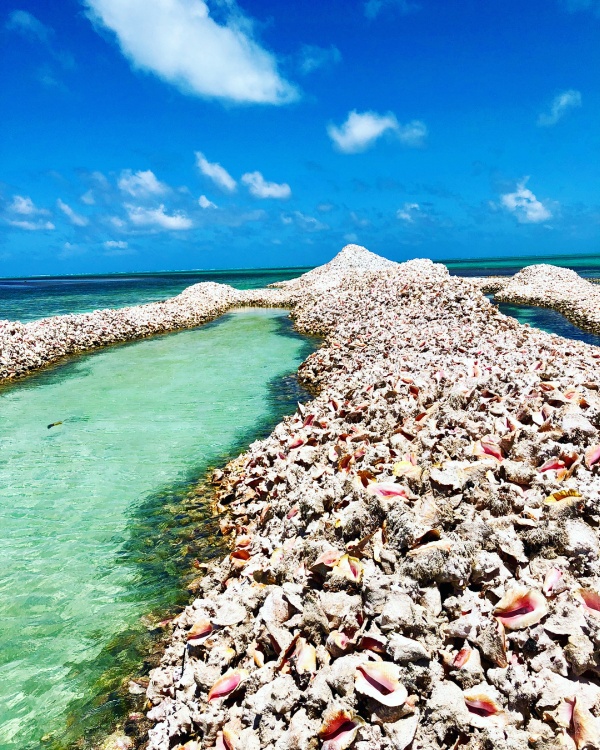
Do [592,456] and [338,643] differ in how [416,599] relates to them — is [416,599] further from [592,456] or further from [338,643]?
[592,456]

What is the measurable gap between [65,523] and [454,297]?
1099 cm

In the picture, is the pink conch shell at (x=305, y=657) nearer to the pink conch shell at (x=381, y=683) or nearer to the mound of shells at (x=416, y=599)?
the mound of shells at (x=416, y=599)

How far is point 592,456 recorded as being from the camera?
3.45 metres

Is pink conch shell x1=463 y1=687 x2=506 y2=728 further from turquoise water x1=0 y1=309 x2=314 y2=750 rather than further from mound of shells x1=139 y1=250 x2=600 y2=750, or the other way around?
turquoise water x1=0 y1=309 x2=314 y2=750

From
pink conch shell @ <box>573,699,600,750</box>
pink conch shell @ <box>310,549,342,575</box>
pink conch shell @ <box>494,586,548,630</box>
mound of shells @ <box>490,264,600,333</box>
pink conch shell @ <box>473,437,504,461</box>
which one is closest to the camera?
pink conch shell @ <box>573,699,600,750</box>

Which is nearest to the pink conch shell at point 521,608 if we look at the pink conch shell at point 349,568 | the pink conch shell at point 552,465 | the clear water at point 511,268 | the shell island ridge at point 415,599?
the shell island ridge at point 415,599

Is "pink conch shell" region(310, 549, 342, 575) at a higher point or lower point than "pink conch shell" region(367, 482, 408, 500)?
lower

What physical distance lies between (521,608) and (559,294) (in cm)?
2878

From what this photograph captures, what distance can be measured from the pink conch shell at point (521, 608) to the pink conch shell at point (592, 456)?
1304 mm

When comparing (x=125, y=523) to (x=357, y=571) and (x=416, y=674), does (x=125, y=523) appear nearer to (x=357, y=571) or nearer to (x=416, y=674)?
(x=357, y=571)

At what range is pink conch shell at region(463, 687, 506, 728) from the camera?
210cm

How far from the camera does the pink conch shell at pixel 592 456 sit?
Answer: 341cm

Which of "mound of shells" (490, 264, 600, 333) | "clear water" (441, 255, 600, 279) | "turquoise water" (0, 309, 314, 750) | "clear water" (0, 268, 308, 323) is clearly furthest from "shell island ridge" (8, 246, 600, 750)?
"clear water" (441, 255, 600, 279)

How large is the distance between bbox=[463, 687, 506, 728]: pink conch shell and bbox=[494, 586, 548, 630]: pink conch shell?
377 mm
